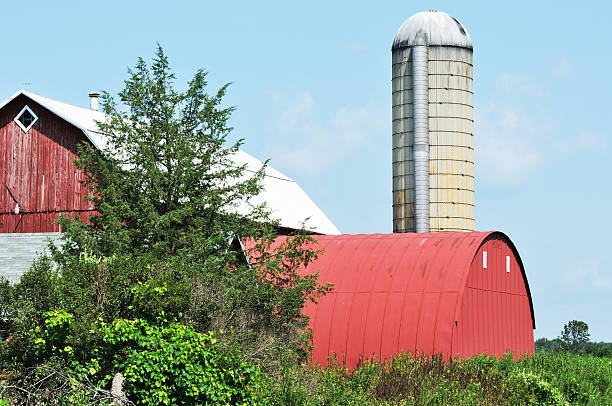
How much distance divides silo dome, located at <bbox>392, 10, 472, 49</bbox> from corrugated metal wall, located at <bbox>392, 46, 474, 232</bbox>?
0.30 meters

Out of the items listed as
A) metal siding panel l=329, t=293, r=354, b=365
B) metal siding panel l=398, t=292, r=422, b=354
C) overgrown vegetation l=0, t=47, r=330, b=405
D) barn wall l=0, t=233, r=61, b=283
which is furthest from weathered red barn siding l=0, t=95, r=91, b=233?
metal siding panel l=398, t=292, r=422, b=354

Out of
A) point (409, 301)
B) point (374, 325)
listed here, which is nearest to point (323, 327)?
point (374, 325)

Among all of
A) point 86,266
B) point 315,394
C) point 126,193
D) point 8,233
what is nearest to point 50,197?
point 8,233

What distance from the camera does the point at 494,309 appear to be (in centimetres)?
2731

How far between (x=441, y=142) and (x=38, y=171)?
52.2 feet

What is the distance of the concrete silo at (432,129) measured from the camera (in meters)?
35.5

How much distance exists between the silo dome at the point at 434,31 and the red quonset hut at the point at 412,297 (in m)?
11.4

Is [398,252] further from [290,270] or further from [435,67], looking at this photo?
[435,67]

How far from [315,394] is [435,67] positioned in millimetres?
21531

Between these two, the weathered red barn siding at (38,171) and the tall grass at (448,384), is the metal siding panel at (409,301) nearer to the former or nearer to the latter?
the tall grass at (448,384)

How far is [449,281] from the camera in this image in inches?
969

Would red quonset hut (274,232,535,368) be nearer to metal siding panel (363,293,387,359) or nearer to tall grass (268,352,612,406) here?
metal siding panel (363,293,387,359)

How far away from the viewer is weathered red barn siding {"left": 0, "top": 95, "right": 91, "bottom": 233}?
2975 centimetres

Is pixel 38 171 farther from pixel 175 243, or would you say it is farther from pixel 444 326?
pixel 444 326
